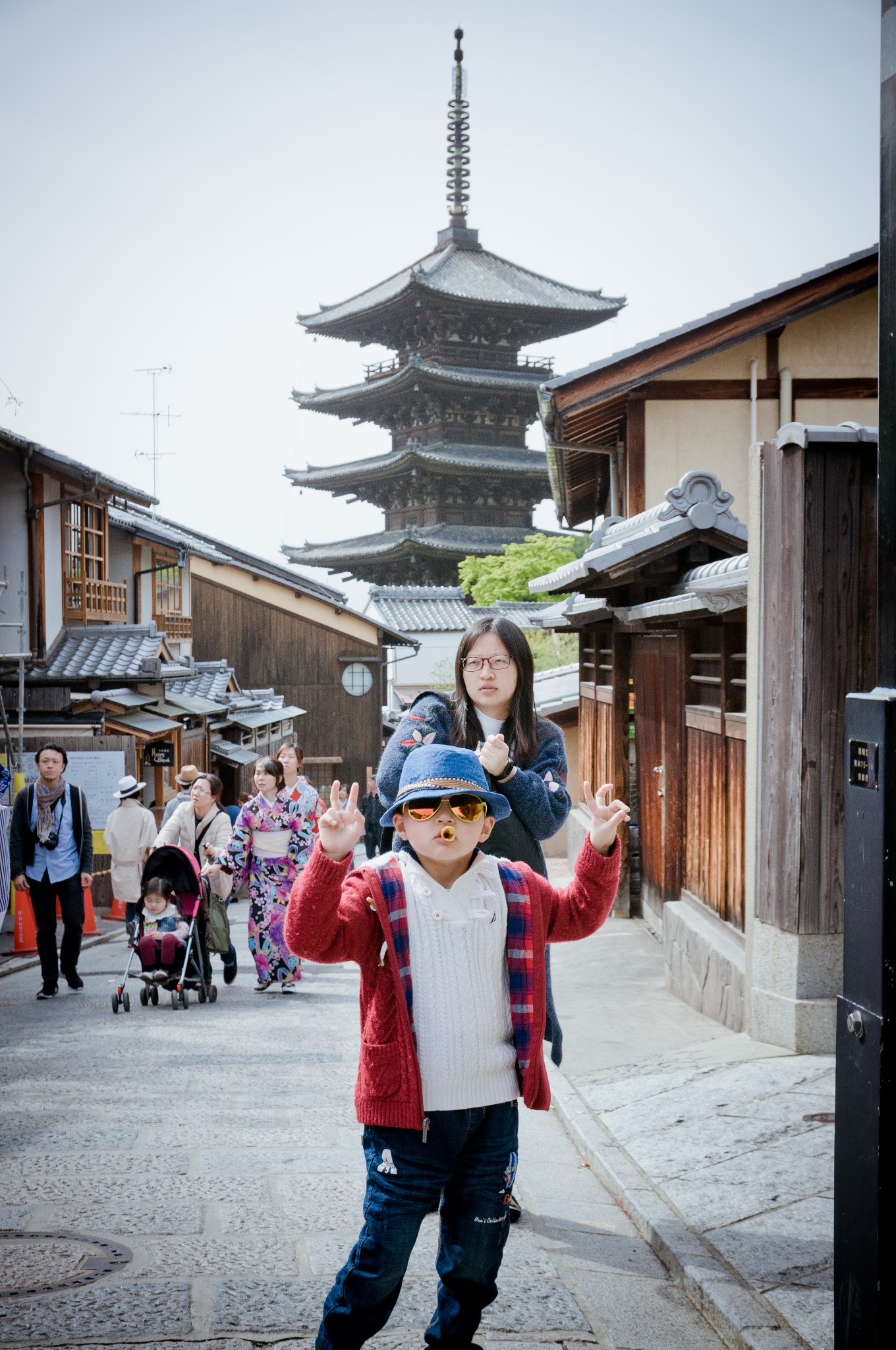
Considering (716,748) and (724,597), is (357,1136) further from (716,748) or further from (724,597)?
(716,748)

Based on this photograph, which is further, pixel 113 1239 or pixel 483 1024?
pixel 113 1239

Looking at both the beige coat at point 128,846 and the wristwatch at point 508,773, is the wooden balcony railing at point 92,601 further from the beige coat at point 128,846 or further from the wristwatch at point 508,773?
the wristwatch at point 508,773

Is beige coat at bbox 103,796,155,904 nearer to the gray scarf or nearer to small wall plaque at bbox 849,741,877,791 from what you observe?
the gray scarf

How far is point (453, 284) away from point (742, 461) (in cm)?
2691

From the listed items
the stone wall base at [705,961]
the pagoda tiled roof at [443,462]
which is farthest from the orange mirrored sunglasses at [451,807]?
the pagoda tiled roof at [443,462]

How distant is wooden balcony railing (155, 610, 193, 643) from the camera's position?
24359 millimetres

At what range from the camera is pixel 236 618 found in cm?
3025

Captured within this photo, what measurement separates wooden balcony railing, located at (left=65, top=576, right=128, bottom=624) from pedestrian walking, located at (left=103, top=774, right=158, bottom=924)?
6.31 meters

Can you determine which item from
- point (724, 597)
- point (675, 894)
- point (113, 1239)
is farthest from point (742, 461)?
point (113, 1239)

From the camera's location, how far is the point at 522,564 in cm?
3138

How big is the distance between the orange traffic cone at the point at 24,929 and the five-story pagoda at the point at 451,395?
2712 cm

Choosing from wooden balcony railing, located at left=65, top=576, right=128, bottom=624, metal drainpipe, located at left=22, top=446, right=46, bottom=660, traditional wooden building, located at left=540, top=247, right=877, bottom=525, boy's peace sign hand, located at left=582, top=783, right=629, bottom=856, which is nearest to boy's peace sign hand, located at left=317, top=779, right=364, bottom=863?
boy's peace sign hand, located at left=582, top=783, right=629, bottom=856

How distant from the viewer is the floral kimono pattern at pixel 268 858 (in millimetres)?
8617

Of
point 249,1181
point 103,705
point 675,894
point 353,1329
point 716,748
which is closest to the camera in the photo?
point 353,1329
